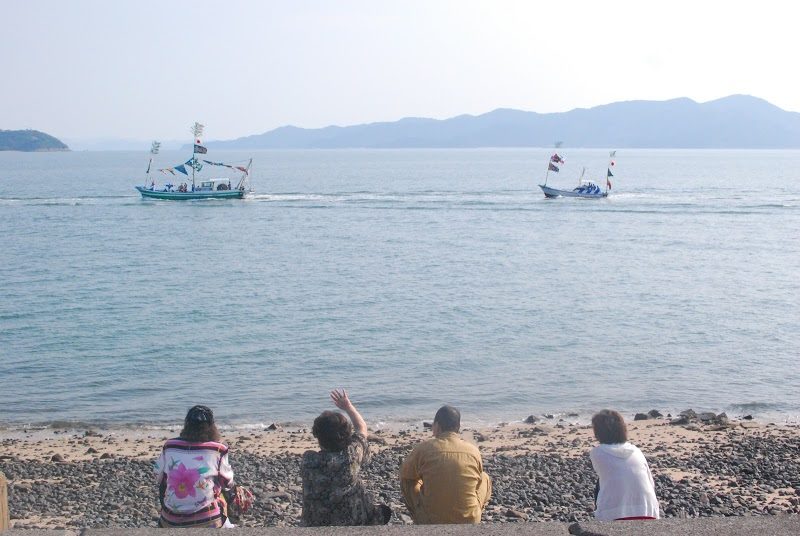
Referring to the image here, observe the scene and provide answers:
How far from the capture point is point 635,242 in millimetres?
53000

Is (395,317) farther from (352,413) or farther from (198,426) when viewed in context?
(198,426)

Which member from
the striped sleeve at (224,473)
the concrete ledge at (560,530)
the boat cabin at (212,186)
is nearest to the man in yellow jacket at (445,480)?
the striped sleeve at (224,473)

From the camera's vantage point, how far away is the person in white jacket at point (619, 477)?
20.3 feet

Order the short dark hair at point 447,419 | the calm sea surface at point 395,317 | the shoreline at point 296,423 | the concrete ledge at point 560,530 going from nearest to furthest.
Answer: the concrete ledge at point 560,530 → the short dark hair at point 447,419 → the shoreline at point 296,423 → the calm sea surface at point 395,317

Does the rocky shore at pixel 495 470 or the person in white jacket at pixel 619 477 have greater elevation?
the person in white jacket at pixel 619 477

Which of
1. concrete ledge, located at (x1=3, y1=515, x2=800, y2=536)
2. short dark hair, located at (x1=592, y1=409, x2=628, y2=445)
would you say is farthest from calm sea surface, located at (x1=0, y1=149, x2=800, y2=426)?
concrete ledge, located at (x1=3, y1=515, x2=800, y2=536)

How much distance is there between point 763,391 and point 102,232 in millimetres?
45466

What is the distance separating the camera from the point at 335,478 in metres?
5.88

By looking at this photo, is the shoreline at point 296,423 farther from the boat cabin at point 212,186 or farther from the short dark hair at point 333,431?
the boat cabin at point 212,186

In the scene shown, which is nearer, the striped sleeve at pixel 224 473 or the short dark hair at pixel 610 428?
the striped sleeve at pixel 224 473

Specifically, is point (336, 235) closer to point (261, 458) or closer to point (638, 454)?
point (261, 458)

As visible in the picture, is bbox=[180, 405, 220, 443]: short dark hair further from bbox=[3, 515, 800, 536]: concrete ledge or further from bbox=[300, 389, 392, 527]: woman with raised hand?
bbox=[3, 515, 800, 536]: concrete ledge

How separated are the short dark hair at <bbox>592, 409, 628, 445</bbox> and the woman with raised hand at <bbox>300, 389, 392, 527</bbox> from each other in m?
1.64

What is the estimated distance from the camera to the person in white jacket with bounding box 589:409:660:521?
6184 millimetres
